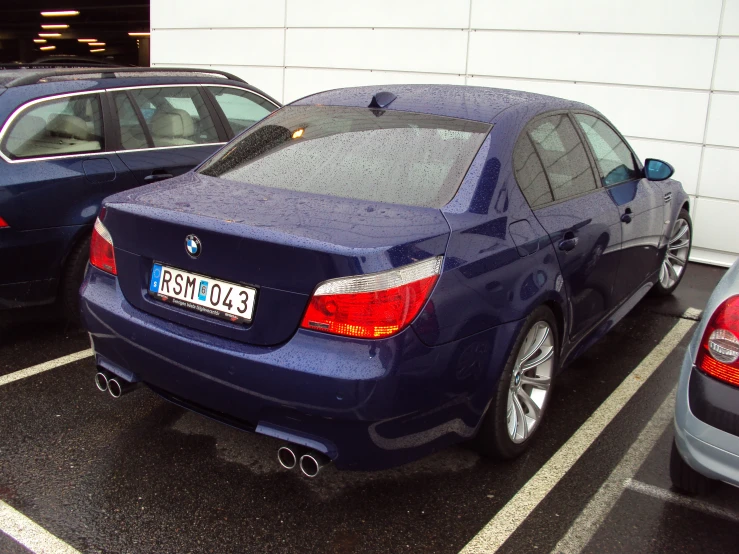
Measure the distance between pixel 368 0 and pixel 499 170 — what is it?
6731mm

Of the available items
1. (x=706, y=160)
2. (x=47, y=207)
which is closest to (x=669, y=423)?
→ (x=47, y=207)

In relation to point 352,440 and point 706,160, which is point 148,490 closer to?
point 352,440

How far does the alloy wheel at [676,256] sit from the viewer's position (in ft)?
18.7

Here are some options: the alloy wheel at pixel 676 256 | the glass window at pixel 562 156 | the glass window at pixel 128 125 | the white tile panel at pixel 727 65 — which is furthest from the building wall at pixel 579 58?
the glass window at pixel 128 125

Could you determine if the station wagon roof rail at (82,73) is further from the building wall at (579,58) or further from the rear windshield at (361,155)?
the building wall at (579,58)

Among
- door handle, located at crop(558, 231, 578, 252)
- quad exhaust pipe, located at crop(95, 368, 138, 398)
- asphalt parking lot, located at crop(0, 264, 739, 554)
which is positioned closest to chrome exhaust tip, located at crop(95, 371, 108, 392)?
quad exhaust pipe, located at crop(95, 368, 138, 398)

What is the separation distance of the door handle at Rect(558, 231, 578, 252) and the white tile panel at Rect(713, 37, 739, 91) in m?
4.74

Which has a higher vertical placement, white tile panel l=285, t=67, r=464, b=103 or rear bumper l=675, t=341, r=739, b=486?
white tile panel l=285, t=67, r=464, b=103

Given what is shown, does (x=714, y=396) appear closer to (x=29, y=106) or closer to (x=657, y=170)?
(x=657, y=170)

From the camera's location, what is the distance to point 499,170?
309cm

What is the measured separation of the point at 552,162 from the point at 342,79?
639 cm

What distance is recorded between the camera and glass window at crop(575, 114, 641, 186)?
4105mm

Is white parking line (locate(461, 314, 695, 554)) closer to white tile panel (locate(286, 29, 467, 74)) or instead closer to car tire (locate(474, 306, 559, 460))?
car tire (locate(474, 306, 559, 460))

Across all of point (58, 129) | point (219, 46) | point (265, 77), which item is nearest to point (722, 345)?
point (58, 129)
